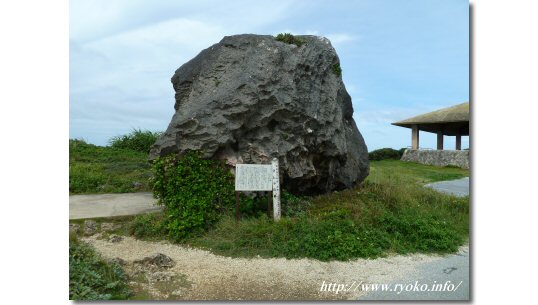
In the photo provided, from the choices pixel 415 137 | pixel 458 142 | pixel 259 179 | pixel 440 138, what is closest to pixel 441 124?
pixel 440 138

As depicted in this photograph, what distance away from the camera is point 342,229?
6531 millimetres

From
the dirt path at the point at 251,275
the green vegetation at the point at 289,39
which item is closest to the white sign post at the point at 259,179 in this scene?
the dirt path at the point at 251,275

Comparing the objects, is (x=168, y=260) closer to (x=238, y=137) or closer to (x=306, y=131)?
(x=238, y=137)

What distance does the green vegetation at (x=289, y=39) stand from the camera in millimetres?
8070

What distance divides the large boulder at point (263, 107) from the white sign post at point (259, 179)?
0.41 meters

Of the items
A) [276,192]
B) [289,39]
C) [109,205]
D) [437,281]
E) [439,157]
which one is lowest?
[437,281]

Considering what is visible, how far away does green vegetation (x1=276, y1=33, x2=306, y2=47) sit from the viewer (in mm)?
8070

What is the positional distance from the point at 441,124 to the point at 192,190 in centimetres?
1268

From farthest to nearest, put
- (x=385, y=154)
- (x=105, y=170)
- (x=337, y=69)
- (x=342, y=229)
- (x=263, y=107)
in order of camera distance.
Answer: (x=385, y=154) → (x=105, y=170) → (x=337, y=69) → (x=263, y=107) → (x=342, y=229)

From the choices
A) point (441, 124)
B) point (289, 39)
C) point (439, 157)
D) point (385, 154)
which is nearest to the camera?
point (289, 39)

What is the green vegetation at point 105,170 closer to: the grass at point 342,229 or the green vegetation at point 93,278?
the grass at point 342,229

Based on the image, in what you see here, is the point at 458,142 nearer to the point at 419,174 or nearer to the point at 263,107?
the point at 419,174

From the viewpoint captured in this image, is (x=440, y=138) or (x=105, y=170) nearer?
(x=105, y=170)

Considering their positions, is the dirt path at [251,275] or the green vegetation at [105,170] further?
the green vegetation at [105,170]
